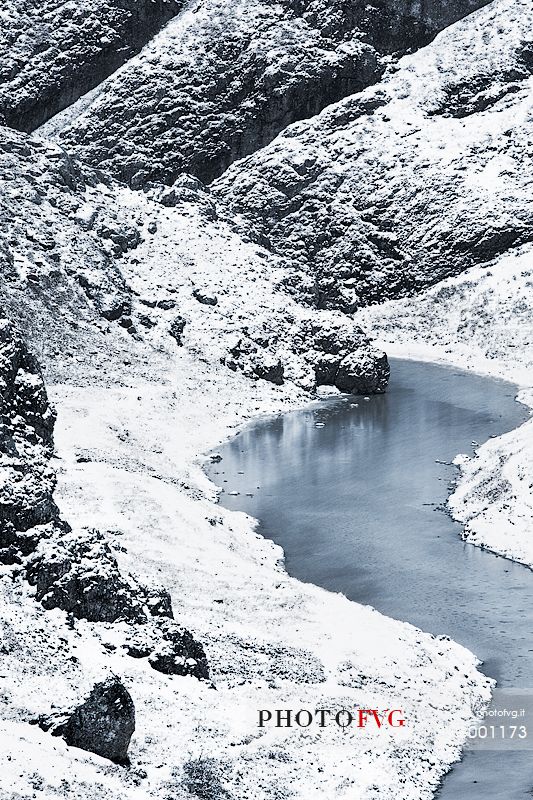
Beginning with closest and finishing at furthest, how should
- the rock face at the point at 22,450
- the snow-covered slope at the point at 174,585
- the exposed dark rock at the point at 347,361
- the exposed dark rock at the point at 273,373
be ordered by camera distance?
the snow-covered slope at the point at 174,585
the rock face at the point at 22,450
the exposed dark rock at the point at 273,373
the exposed dark rock at the point at 347,361

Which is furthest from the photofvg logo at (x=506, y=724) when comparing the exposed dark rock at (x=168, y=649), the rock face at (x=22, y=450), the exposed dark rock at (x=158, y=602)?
the rock face at (x=22, y=450)

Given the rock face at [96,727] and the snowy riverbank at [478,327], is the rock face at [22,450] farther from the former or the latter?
the snowy riverbank at [478,327]

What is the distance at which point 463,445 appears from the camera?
219 feet

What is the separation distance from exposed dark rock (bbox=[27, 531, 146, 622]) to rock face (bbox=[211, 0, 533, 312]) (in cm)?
7064

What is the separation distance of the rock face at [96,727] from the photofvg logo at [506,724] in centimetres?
1098

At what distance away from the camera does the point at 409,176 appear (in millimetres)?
120125

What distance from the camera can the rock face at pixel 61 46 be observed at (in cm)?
14250

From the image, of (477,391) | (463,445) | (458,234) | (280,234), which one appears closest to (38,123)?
(280,234)

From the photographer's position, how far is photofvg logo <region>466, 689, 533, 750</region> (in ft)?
104

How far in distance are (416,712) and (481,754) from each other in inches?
90.4

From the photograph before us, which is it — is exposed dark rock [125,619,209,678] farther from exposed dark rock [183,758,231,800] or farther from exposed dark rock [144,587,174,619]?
exposed dark rock [183,758,231,800]

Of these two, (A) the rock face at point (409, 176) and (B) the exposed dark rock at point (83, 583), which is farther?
(A) the rock face at point (409, 176)

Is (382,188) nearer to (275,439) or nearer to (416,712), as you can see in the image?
(275,439)

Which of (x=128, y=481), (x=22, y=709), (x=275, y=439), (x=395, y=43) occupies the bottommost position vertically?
(x=275, y=439)
